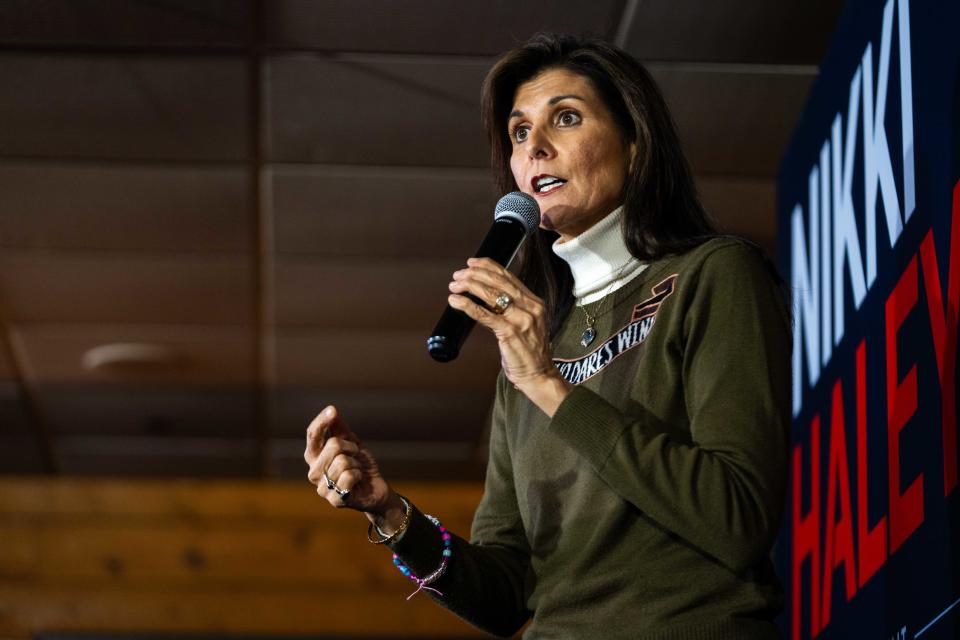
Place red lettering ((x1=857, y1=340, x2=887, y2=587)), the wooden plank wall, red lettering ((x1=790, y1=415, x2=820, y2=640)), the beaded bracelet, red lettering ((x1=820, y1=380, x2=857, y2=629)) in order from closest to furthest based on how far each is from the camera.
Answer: the beaded bracelet → red lettering ((x1=857, y1=340, x2=887, y2=587)) → red lettering ((x1=820, y1=380, x2=857, y2=629)) → red lettering ((x1=790, y1=415, x2=820, y2=640)) → the wooden plank wall

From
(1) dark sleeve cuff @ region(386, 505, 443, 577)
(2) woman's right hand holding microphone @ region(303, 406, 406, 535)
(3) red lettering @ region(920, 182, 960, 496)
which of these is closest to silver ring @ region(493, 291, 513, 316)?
(2) woman's right hand holding microphone @ region(303, 406, 406, 535)

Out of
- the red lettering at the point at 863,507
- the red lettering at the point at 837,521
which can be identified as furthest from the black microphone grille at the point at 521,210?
the red lettering at the point at 837,521

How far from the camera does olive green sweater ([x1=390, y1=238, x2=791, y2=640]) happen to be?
4.34 feet

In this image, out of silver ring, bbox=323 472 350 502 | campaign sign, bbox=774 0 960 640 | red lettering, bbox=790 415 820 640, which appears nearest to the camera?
silver ring, bbox=323 472 350 502

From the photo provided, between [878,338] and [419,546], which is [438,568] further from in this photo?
[878,338]

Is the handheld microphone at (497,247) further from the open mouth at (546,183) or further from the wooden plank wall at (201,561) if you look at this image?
the wooden plank wall at (201,561)

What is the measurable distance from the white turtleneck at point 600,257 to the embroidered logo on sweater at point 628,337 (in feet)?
0.27

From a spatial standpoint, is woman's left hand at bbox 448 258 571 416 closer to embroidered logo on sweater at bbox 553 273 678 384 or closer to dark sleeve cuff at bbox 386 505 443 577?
embroidered logo on sweater at bbox 553 273 678 384

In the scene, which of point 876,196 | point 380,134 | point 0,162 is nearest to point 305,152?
point 380,134

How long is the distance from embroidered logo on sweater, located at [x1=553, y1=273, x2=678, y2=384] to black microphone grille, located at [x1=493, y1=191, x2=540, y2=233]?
0.48ft

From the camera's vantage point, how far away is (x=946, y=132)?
172cm

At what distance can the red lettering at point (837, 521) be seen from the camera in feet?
6.98

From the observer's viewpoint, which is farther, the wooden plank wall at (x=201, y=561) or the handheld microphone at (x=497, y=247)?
the wooden plank wall at (x=201, y=561)

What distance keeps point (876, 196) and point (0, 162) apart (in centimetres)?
263
